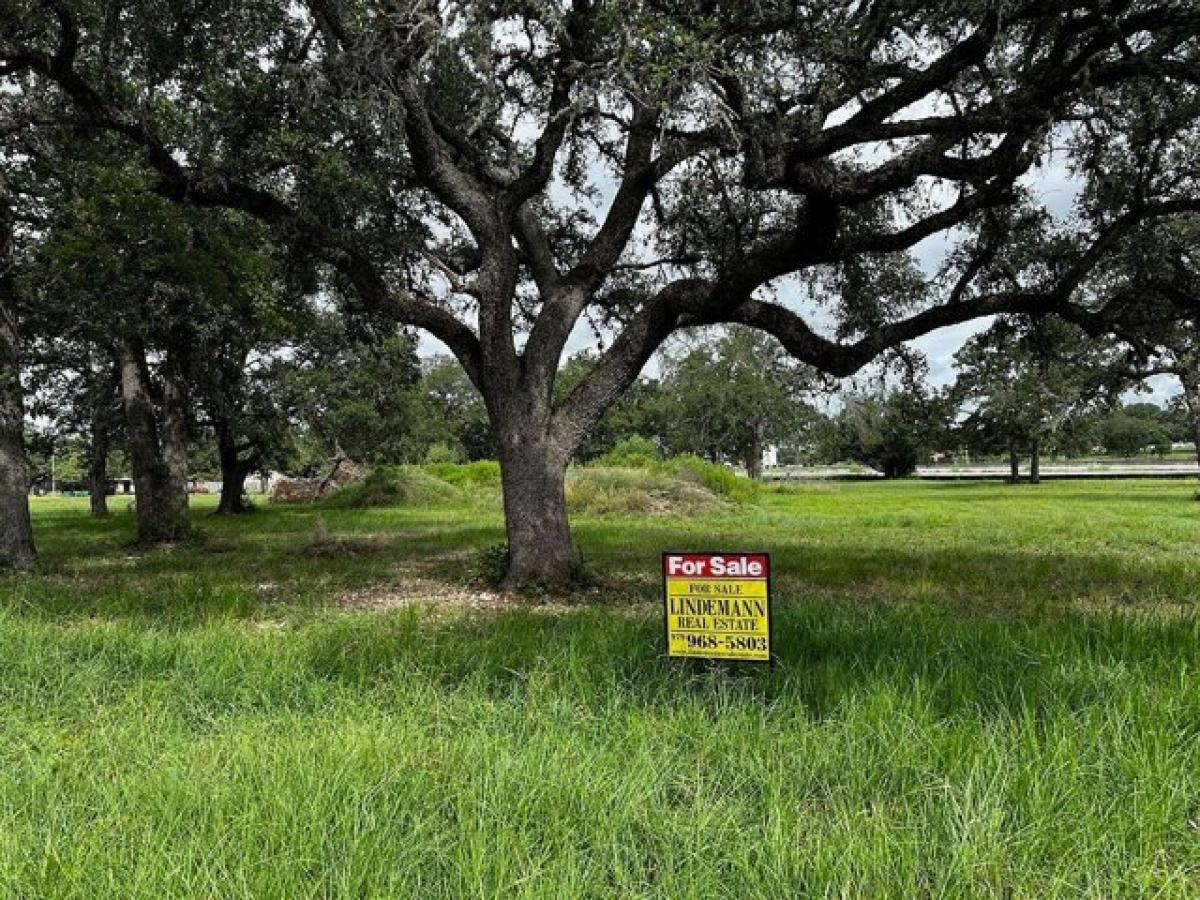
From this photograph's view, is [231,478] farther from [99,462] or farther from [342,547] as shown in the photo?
[342,547]

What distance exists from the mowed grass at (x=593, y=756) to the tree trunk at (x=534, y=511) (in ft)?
5.32

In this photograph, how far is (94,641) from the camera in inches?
203

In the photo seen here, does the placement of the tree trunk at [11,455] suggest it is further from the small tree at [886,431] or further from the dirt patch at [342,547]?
the small tree at [886,431]

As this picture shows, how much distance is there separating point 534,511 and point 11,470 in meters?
7.44

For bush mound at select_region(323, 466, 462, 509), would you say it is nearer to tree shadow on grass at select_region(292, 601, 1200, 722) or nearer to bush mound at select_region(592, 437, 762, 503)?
bush mound at select_region(592, 437, 762, 503)

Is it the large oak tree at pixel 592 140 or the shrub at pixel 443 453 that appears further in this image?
the shrub at pixel 443 453

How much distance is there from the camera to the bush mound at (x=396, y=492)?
26.5 m

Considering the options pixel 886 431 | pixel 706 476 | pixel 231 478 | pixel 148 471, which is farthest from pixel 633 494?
pixel 886 431

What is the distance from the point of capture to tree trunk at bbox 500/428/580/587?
8234 mm

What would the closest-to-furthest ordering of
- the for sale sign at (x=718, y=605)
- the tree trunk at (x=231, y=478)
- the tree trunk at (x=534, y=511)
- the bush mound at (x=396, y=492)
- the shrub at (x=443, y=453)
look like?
1. the for sale sign at (x=718, y=605)
2. the tree trunk at (x=534, y=511)
3. the tree trunk at (x=231, y=478)
4. the bush mound at (x=396, y=492)
5. the shrub at (x=443, y=453)

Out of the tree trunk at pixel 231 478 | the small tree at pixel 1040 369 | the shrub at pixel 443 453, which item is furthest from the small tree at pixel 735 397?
the tree trunk at pixel 231 478

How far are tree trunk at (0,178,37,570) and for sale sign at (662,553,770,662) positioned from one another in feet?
32.3

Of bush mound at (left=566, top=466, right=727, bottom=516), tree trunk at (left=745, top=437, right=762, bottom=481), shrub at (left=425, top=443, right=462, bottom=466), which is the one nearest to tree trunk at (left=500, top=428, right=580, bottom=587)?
bush mound at (left=566, top=466, right=727, bottom=516)

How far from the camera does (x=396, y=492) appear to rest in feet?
87.8
